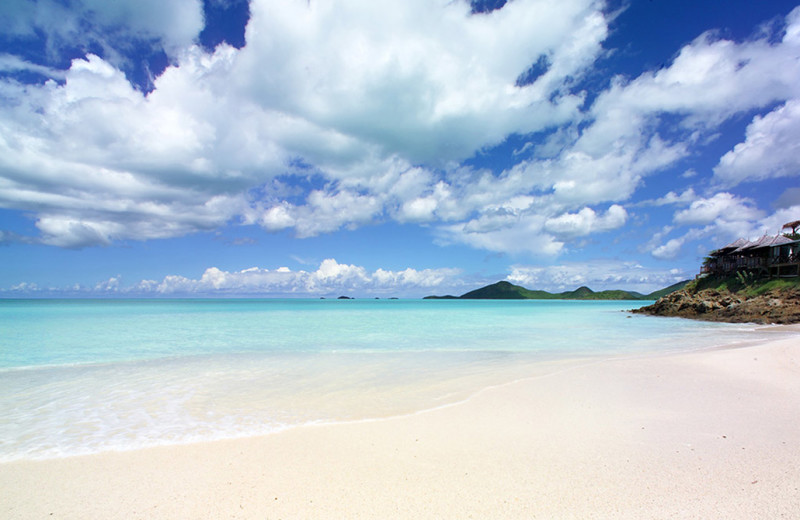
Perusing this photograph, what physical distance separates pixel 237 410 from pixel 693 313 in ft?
151

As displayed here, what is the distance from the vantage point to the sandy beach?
3.51 meters

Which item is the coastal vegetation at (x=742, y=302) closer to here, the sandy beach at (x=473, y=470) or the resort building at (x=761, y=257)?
the resort building at (x=761, y=257)

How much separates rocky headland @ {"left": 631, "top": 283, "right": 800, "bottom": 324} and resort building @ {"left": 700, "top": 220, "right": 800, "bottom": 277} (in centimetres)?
345

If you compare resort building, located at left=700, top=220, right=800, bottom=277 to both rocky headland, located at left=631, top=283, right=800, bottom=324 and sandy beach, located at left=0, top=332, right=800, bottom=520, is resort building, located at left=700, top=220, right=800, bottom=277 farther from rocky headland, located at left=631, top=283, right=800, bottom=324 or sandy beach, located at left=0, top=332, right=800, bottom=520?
sandy beach, located at left=0, top=332, right=800, bottom=520

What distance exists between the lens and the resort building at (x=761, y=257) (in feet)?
133

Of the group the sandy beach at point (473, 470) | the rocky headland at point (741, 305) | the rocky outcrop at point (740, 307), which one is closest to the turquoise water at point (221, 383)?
the sandy beach at point (473, 470)

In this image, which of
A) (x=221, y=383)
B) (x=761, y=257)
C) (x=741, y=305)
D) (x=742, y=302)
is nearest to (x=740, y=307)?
(x=741, y=305)

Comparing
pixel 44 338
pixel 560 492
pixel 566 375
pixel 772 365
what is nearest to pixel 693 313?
pixel 772 365

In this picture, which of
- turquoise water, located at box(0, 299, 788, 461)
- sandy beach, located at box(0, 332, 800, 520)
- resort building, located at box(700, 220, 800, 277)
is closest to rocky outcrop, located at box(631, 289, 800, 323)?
resort building, located at box(700, 220, 800, 277)

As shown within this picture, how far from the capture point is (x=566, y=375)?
957 cm

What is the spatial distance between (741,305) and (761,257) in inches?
697

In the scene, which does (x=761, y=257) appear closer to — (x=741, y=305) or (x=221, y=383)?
(x=741, y=305)

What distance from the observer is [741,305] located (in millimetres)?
33469

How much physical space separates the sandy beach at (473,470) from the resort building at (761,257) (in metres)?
49.2
